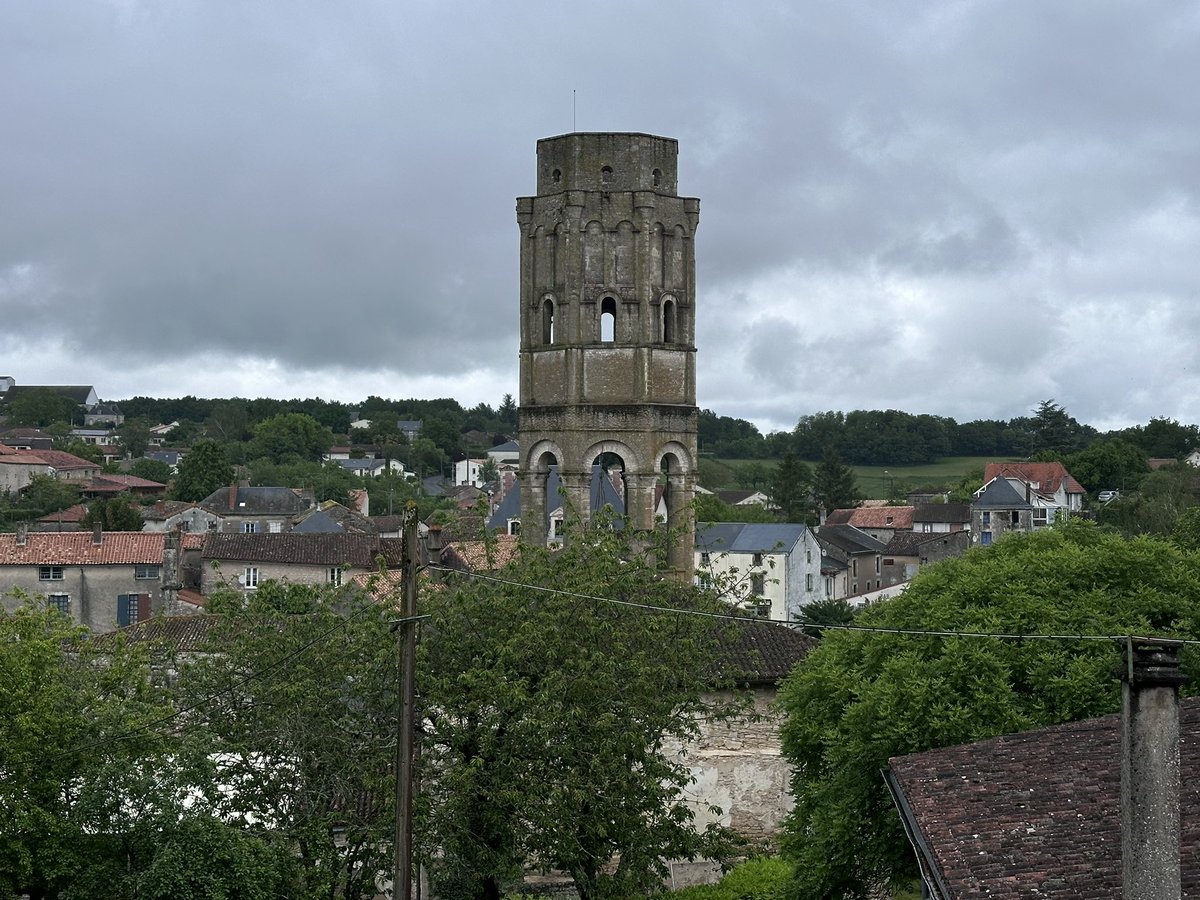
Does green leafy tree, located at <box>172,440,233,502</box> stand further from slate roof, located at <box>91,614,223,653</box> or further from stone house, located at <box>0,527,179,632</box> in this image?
slate roof, located at <box>91,614,223,653</box>

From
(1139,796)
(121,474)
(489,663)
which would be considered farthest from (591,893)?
(121,474)

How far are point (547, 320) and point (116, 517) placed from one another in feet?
211

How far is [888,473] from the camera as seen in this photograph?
156875 mm

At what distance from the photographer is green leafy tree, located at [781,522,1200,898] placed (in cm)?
1862

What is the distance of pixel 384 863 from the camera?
20.5 m

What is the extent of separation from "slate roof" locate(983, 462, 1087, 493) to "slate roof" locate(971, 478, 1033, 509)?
14349 millimetres

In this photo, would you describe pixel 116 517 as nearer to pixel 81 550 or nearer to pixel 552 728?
pixel 81 550

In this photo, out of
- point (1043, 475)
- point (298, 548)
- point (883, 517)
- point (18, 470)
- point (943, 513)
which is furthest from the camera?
point (18, 470)

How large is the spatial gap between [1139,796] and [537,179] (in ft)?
66.4

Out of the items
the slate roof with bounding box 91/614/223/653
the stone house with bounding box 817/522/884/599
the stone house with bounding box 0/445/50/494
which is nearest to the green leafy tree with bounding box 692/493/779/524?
the stone house with bounding box 817/522/884/599

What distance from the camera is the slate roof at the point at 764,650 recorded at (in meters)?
27.3

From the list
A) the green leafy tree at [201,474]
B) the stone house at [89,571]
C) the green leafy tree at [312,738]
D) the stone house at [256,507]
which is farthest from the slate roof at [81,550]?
the green leafy tree at [201,474]

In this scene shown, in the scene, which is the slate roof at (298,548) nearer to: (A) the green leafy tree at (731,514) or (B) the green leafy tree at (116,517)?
(A) the green leafy tree at (731,514)

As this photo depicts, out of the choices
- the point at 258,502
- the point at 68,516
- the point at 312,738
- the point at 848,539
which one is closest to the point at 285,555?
the point at 258,502
